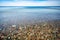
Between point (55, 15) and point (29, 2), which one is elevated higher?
point (29, 2)

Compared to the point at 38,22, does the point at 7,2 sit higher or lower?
higher

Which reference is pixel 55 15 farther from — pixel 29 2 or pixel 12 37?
pixel 12 37

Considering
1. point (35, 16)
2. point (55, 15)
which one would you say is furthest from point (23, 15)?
point (55, 15)

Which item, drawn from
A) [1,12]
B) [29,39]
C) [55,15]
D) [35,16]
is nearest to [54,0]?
[55,15]

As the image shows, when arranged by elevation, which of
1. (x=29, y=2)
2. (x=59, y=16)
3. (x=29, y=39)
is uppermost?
(x=29, y=2)

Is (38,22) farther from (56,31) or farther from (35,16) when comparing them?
(56,31)

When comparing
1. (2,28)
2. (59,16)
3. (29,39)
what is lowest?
(29,39)
